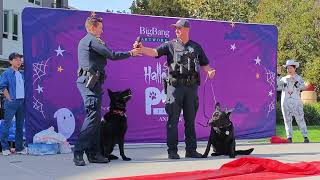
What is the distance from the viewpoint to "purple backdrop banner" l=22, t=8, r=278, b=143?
30.1 feet

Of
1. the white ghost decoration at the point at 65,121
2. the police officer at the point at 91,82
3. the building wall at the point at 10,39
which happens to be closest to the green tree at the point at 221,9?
the building wall at the point at 10,39

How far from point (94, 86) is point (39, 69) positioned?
2.18m

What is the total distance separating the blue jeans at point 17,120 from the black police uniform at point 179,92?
2.58 meters

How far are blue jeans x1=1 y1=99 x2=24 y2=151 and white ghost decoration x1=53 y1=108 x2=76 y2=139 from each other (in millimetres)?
664

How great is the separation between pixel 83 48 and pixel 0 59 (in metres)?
24.8

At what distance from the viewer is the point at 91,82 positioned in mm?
7301

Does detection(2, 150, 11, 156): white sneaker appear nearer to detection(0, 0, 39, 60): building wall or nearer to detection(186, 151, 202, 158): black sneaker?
detection(186, 151, 202, 158): black sneaker

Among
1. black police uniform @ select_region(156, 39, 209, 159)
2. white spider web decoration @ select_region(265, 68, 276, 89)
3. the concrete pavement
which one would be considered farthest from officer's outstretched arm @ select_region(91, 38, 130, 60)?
white spider web decoration @ select_region(265, 68, 276, 89)

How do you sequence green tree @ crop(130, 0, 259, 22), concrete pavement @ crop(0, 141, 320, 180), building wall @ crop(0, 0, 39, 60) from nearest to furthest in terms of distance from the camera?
1. concrete pavement @ crop(0, 141, 320, 180)
2. green tree @ crop(130, 0, 259, 22)
3. building wall @ crop(0, 0, 39, 60)

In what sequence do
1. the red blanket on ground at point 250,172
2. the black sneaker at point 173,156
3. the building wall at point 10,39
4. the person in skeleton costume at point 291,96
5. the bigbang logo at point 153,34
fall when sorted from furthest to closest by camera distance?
the building wall at point 10,39 → the person in skeleton costume at point 291,96 → the bigbang logo at point 153,34 → the black sneaker at point 173,156 → the red blanket on ground at point 250,172

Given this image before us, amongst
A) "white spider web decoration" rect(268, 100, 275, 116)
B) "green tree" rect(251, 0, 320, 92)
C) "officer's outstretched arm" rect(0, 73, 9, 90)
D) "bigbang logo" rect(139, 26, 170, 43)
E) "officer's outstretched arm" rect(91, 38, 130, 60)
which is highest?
"green tree" rect(251, 0, 320, 92)

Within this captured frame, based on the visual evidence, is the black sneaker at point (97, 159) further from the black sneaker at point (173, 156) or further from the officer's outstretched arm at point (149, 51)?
the officer's outstretched arm at point (149, 51)

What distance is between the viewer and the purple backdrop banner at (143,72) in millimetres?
9172

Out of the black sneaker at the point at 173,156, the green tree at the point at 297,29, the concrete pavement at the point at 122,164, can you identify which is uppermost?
the green tree at the point at 297,29
